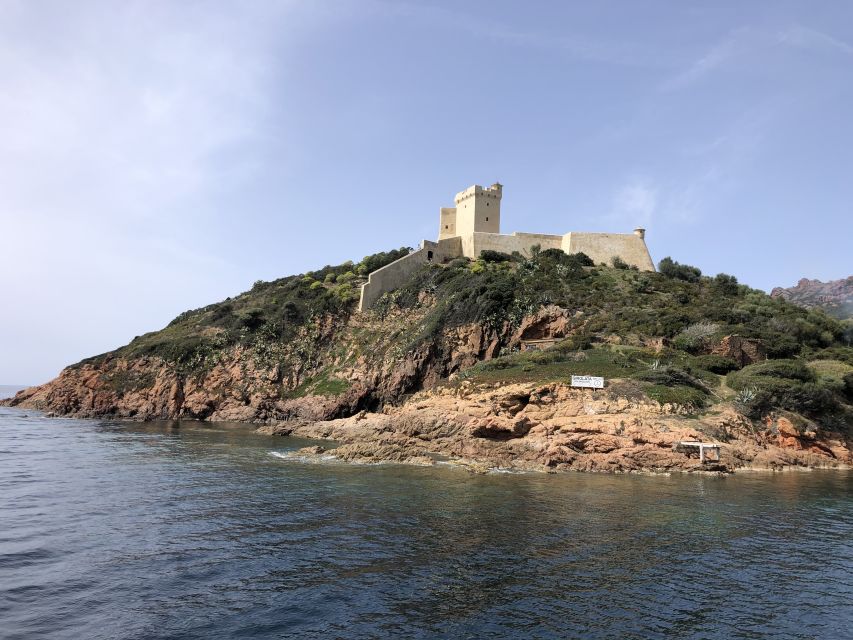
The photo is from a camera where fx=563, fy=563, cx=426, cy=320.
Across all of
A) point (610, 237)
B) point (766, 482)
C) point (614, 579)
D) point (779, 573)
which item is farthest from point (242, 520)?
point (610, 237)

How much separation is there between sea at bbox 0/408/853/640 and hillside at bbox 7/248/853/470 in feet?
20.1

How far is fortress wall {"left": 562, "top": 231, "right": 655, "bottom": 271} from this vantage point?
214ft

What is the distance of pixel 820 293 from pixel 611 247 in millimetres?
81126

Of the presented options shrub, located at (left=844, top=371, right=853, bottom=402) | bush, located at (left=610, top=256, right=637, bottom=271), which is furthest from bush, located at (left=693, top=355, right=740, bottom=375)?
bush, located at (left=610, top=256, right=637, bottom=271)

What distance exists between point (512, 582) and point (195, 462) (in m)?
21.4

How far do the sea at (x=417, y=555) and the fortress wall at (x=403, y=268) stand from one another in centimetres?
3945

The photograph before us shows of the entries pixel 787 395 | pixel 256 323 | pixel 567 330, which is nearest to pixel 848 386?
pixel 787 395

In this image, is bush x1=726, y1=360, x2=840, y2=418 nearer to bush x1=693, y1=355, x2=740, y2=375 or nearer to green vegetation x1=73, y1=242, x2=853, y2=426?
green vegetation x1=73, y1=242, x2=853, y2=426

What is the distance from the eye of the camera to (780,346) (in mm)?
40312

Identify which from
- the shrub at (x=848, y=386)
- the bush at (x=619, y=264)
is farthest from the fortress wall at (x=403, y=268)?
the shrub at (x=848, y=386)

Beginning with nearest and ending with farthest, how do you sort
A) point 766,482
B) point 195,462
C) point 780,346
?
point 766,482, point 195,462, point 780,346

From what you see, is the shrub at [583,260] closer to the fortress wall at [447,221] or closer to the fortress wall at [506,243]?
the fortress wall at [506,243]

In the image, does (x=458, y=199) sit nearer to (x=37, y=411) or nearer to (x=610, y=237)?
(x=610, y=237)

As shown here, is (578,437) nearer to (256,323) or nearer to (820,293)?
(256,323)
